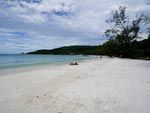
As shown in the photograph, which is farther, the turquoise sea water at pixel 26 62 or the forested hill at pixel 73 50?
the forested hill at pixel 73 50

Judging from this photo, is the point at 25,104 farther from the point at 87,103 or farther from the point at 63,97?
the point at 87,103

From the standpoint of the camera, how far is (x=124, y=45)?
48969 millimetres

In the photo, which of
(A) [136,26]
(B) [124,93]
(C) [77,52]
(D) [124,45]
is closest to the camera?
(B) [124,93]

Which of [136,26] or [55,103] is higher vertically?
[136,26]

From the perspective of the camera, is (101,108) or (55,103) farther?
(55,103)

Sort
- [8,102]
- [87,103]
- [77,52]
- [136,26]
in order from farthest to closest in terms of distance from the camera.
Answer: [77,52]
[136,26]
[8,102]
[87,103]

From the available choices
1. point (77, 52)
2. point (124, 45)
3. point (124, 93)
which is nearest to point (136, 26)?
point (124, 45)

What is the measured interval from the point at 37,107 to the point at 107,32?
47855 millimetres

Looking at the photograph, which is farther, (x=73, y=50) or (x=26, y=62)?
(x=73, y=50)

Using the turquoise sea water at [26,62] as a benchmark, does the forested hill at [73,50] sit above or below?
above

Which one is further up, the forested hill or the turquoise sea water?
the forested hill

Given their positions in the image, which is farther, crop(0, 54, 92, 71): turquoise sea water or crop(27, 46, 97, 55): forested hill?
crop(27, 46, 97, 55): forested hill

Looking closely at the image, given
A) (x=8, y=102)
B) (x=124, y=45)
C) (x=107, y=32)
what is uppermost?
(x=107, y=32)

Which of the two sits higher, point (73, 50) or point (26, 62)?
point (73, 50)
